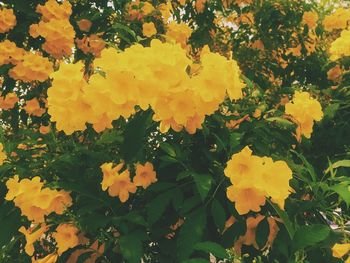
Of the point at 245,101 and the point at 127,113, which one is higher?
the point at 127,113

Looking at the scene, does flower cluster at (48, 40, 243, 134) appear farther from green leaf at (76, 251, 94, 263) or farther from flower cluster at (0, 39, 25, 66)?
flower cluster at (0, 39, 25, 66)

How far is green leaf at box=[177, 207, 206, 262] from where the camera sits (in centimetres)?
126

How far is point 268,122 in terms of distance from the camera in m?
1.61

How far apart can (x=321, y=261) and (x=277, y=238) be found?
7.4 inches

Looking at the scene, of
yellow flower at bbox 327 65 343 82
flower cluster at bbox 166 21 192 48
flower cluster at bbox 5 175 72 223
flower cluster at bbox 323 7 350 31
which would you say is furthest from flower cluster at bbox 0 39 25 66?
flower cluster at bbox 323 7 350 31

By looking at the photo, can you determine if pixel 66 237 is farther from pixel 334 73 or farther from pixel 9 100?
pixel 334 73

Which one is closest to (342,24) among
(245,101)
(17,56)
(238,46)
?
(238,46)

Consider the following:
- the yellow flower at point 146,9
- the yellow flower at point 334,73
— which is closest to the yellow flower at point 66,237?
the yellow flower at point 146,9

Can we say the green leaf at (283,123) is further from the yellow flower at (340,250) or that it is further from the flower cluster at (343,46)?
the flower cluster at (343,46)

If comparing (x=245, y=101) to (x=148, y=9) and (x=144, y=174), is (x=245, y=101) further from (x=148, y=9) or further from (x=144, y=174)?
(x=148, y=9)

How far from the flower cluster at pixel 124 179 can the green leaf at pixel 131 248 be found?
0.43ft

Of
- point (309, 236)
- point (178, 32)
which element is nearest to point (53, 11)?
point (178, 32)

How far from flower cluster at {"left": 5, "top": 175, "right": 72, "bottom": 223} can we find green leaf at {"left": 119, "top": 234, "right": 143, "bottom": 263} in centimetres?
24

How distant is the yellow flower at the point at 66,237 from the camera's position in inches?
54.8
